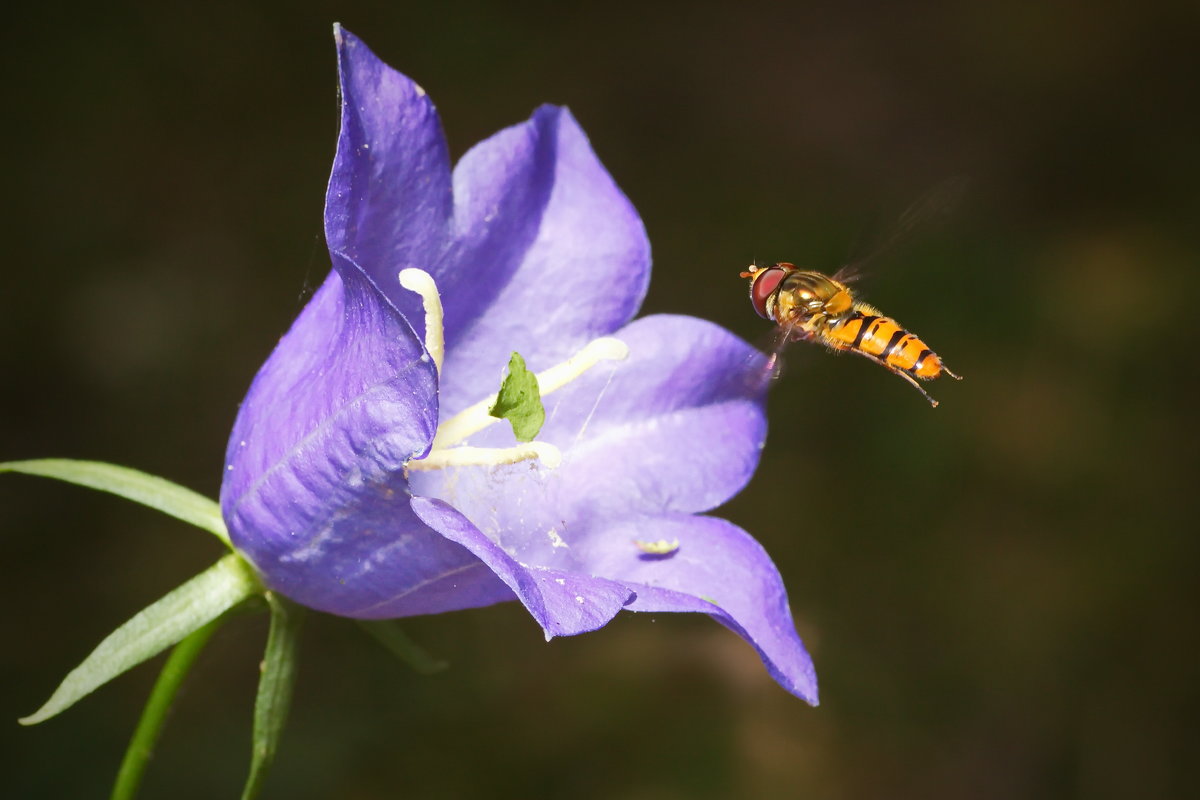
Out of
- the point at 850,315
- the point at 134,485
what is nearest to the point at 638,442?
the point at 850,315

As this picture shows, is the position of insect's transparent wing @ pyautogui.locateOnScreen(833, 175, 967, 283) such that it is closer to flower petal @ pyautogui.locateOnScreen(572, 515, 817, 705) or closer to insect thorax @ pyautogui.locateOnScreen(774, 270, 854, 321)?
insect thorax @ pyautogui.locateOnScreen(774, 270, 854, 321)

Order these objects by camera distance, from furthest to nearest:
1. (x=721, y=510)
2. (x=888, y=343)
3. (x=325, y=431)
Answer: (x=721, y=510), (x=888, y=343), (x=325, y=431)

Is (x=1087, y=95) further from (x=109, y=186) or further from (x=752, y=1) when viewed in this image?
(x=109, y=186)

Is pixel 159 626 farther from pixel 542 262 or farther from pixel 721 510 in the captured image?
pixel 721 510

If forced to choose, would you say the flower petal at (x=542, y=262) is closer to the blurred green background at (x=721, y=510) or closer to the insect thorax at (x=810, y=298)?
the insect thorax at (x=810, y=298)

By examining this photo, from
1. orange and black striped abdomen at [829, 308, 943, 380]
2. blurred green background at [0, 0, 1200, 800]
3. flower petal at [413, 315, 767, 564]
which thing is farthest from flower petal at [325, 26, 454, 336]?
blurred green background at [0, 0, 1200, 800]

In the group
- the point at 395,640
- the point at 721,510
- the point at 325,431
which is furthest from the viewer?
the point at 721,510

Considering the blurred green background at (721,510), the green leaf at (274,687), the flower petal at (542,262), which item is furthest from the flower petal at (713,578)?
the blurred green background at (721,510)

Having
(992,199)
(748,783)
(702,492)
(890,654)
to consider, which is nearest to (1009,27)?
(992,199)
